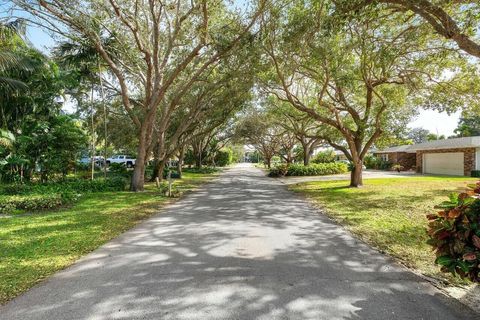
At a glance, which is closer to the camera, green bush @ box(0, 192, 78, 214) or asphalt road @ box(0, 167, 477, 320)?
asphalt road @ box(0, 167, 477, 320)

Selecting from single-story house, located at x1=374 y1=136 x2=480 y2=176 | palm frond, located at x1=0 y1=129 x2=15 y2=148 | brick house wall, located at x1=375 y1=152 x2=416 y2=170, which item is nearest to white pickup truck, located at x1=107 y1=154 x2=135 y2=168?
palm frond, located at x1=0 y1=129 x2=15 y2=148

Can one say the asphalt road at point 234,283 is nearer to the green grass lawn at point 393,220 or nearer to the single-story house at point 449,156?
the green grass lawn at point 393,220

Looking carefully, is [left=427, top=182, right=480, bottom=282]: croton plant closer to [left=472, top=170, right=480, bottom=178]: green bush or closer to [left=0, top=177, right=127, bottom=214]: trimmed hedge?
[left=0, top=177, right=127, bottom=214]: trimmed hedge

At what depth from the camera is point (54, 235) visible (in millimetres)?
6551

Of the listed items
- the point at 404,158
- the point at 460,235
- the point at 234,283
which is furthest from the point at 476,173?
the point at 234,283

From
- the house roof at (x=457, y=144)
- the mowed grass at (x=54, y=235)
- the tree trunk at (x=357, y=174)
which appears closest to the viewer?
the mowed grass at (x=54, y=235)

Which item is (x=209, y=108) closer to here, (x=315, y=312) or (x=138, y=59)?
(x=138, y=59)

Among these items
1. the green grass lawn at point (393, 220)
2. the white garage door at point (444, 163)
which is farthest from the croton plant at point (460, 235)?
the white garage door at point (444, 163)

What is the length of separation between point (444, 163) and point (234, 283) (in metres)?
30.0

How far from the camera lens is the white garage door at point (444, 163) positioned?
25802 mm

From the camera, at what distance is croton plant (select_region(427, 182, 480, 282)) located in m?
3.28

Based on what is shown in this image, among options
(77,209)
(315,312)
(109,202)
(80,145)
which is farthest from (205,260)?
(80,145)

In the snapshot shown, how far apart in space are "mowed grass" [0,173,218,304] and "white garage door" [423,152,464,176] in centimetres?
2556

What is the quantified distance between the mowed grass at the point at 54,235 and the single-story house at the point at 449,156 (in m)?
24.9
